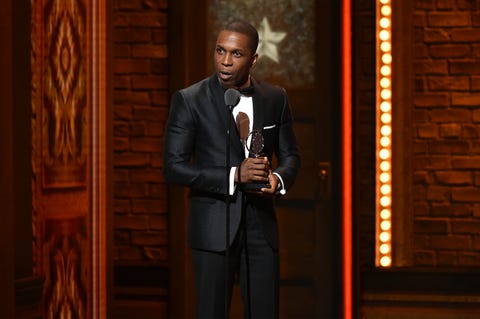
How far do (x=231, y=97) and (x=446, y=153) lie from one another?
290cm

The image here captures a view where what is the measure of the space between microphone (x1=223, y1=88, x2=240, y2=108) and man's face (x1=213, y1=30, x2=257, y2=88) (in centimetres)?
19

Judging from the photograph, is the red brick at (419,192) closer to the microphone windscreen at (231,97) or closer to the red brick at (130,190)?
the red brick at (130,190)

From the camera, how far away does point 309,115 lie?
681 cm

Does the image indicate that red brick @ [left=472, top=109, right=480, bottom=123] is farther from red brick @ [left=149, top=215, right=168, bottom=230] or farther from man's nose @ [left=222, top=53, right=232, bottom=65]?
man's nose @ [left=222, top=53, right=232, bottom=65]

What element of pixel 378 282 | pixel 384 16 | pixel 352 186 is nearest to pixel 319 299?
pixel 378 282

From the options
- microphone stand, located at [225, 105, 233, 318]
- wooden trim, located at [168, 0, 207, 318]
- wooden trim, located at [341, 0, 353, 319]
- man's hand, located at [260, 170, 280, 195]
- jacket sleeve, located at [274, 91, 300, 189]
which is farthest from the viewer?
wooden trim, located at [168, 0, 207, 318]

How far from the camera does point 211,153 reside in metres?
4.05

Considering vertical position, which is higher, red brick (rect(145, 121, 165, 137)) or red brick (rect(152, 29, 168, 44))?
red brick (rect(152, 29, 168, 44))

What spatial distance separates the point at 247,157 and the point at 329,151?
2.85m

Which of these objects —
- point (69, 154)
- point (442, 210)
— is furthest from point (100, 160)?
point (442, 210)

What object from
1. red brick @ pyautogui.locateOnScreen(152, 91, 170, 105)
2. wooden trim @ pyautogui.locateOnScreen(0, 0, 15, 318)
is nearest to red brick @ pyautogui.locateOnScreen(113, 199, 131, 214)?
red brick @ pyautogui.locateOnScreen(152, 91, 170, 105)

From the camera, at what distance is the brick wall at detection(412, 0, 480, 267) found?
6.41 metres

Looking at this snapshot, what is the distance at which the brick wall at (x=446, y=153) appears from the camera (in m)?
6.41

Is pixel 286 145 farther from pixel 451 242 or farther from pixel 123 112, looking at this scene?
pixel 123 112
